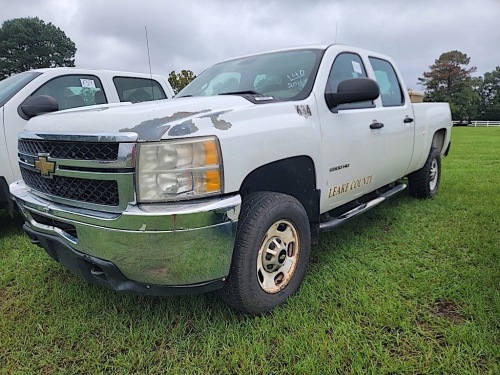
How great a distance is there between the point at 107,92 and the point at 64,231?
10.5 ft

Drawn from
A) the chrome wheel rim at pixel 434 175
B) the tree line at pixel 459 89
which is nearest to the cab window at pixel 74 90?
the chrome wheel rim at pixel 434 175

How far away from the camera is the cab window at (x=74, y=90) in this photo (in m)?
4.41

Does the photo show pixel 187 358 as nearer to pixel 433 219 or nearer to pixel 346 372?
pixel 346 372

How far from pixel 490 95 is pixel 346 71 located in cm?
7337

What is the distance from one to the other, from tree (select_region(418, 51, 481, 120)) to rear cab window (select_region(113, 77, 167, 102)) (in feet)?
194

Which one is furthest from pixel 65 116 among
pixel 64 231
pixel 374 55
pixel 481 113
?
pixel 481 113

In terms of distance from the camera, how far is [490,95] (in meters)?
63.5

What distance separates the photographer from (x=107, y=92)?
493 centimetres

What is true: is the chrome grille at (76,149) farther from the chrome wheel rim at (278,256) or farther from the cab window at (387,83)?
the cab window at (387,83)

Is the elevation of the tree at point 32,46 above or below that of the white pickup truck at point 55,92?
above

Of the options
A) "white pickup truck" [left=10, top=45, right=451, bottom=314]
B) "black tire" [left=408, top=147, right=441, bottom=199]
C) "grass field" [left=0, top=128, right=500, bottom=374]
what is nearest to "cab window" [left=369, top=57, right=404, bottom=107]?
"white pickup truck" [left=10, top=45, right=451, bottom=314]

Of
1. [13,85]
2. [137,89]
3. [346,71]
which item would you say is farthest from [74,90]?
[346,71]

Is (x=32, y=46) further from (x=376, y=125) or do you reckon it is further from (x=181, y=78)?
(x=376, y=125)

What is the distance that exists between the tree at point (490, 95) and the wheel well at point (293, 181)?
67327 millimetres
